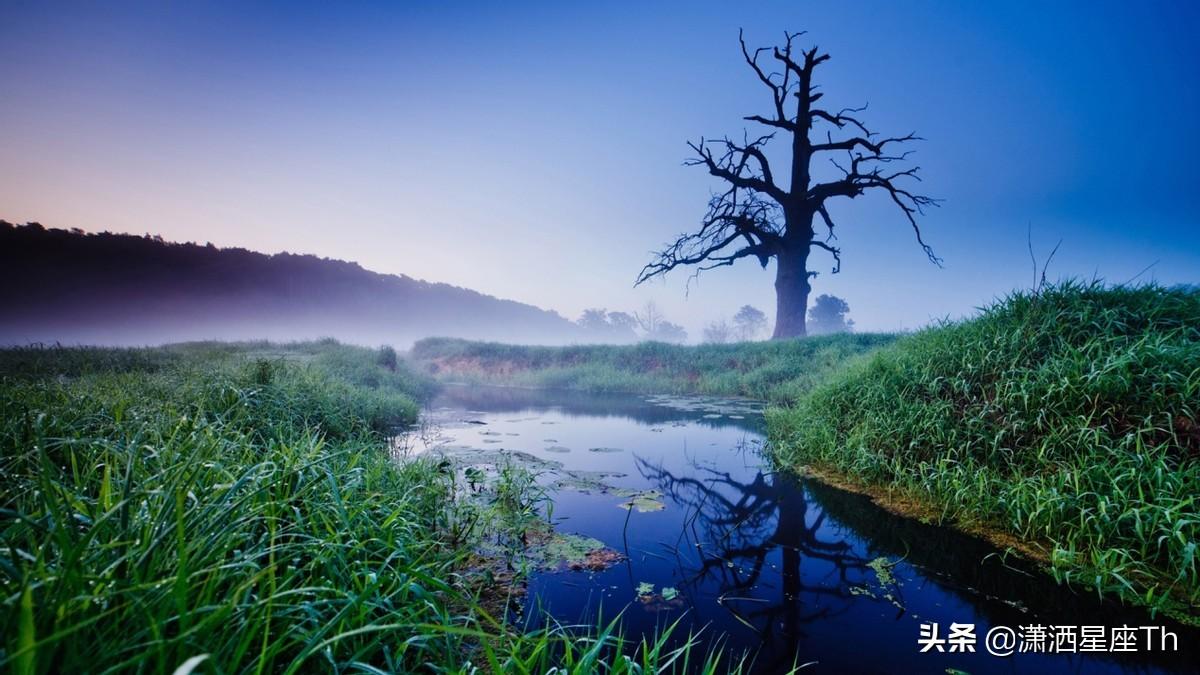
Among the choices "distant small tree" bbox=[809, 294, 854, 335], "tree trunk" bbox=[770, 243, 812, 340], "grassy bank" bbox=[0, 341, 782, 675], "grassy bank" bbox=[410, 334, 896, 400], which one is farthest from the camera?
"distant small tree" bbox=[809, 294, 854, 335]

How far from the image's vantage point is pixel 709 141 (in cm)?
1958

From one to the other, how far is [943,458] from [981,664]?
332 cm

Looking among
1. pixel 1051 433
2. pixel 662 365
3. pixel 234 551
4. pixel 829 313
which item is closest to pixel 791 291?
pixel 662 365

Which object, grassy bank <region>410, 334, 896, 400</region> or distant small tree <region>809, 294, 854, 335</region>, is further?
distant small tree <region>809, 294, 854, 335</region>

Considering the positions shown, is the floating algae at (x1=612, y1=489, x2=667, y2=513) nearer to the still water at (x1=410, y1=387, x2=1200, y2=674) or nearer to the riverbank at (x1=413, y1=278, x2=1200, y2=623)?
the still water at (x1=410, y1=387, x2=1200, y2=674)

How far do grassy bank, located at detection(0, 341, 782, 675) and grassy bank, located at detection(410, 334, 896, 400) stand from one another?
10.6 metres

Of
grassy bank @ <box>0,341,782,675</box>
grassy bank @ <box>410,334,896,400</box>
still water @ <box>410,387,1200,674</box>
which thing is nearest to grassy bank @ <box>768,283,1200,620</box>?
still water @ <box>410,387,1200,674</box>

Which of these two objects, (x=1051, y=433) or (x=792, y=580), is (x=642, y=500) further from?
(x=1051, y=433)

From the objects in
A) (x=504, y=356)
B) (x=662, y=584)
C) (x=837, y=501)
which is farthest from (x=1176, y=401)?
(x=504, y=356)

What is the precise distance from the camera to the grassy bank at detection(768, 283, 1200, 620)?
3604mm

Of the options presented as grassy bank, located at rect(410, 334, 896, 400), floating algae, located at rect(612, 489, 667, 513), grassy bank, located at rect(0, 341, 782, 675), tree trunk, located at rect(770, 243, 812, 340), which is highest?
tree trunk, located at rect(770, 243, 812, 340)

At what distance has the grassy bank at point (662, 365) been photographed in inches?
609

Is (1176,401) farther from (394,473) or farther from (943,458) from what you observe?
(394,473)

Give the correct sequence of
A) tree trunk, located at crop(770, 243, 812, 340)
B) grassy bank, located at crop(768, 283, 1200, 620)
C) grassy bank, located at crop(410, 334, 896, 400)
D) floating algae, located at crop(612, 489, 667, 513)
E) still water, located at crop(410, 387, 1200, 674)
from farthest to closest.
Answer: tree trunk, located at crop(770, 243, 812, 340), grassy bank, located at crop(410, 334, 896, 400), floating algae, located at crop(612, 489, 667, 513), grassy bank, located at crop(768, 283, 1200, 620), still water, located at crop(410, 387, 1200, 674)
